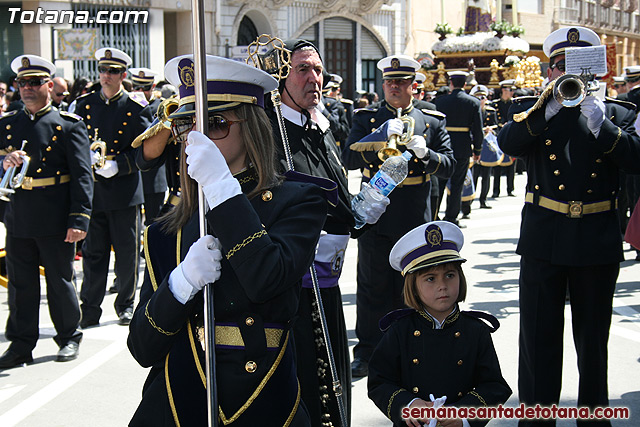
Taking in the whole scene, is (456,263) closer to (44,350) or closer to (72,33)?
(44,350)

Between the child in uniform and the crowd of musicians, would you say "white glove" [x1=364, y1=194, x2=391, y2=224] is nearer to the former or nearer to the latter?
the crowd of musicians

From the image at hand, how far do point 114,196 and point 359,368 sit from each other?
3.01 m

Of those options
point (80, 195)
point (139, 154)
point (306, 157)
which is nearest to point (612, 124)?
point (306, 157)

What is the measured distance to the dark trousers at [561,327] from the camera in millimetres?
4551

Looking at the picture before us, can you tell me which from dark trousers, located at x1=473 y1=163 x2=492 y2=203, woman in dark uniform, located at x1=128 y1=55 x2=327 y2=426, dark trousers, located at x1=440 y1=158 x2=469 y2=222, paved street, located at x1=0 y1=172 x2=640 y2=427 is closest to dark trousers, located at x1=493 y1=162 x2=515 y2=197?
dark trousers, located at x1=473 y1=163 x2=492 y2=203

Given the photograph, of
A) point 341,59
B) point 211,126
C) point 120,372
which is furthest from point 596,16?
point 211,126

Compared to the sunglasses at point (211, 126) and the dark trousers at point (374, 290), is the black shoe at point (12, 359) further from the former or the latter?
the sunglasses at point (211, 126)

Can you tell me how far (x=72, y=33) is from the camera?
18.7 meters

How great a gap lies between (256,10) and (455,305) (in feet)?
90.3

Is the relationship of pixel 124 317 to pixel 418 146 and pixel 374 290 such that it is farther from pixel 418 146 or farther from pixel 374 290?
pixel 418 146

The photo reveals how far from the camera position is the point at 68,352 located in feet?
21.2

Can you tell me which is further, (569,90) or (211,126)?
(569,90)

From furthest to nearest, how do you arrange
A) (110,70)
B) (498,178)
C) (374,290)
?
(498,178)
(110,70)
(374,290)

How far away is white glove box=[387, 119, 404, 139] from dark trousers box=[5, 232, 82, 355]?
2.63m
